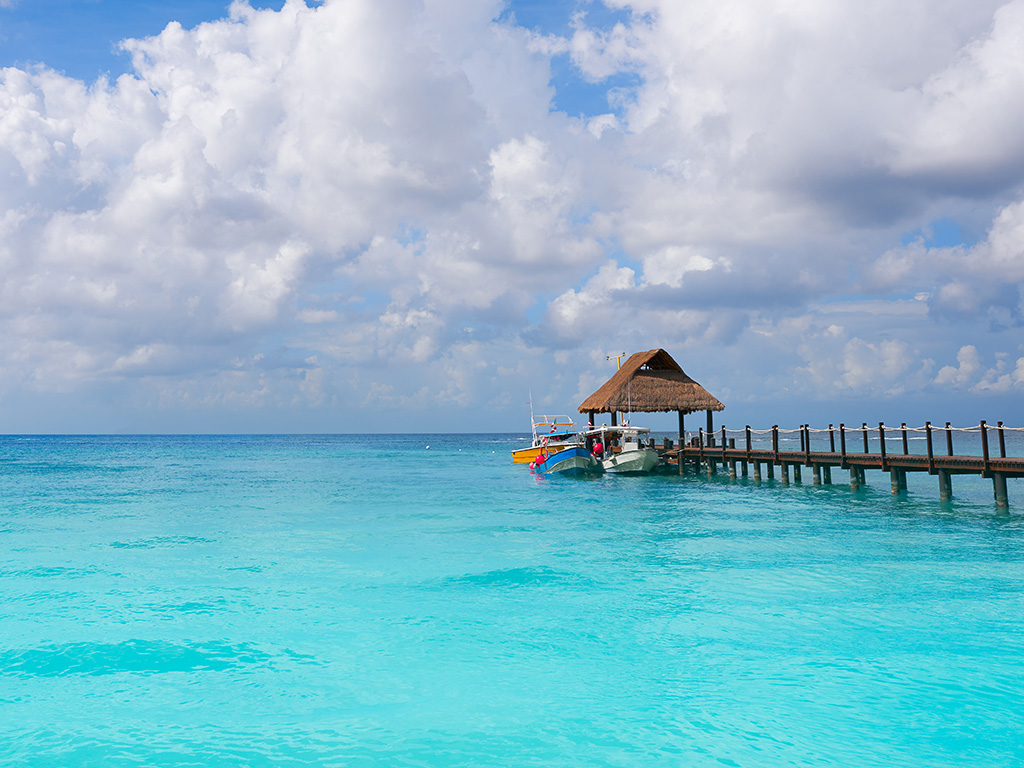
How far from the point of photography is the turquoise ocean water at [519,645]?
6.61 m

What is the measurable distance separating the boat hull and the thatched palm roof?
88.6 inches

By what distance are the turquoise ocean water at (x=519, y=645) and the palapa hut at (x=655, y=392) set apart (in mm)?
16407

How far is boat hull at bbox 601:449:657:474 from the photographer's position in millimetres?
34719

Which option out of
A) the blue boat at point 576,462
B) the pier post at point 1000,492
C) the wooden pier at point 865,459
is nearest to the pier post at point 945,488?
the wooden pier at point 865,459

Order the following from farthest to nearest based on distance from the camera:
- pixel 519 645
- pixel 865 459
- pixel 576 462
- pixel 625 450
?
pixel 576 462, pixel 625 450, pixel 865 459, pixel 519 645

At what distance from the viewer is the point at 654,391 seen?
36375 mm

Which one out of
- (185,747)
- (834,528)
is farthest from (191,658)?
(834,528)

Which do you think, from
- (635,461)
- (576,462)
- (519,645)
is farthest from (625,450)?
(519,645)

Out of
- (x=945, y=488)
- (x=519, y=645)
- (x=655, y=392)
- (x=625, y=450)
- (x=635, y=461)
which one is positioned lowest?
(x=519, y=645)

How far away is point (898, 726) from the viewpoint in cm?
681

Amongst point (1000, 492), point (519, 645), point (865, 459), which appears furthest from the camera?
point (865, 459)

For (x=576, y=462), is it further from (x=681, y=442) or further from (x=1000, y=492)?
(x=1000, y=492)

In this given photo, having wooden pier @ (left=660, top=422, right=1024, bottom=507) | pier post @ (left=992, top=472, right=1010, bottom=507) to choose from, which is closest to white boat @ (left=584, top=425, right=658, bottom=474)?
wooden pier @ (left=660, top=422, right=1024, bottom=507)

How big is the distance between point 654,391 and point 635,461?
400cm
